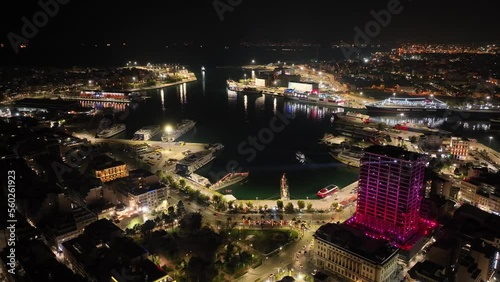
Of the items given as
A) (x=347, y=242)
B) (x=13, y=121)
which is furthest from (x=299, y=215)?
(x=13, y=121)

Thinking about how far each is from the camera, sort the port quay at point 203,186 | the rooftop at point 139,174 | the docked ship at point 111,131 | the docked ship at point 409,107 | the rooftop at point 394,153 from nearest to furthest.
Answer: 1. the rooftop at point 394,153
2. the port quay at point 203,186
3. the rooftop at point 139,174
4. the docked ship at point 111,131
5. the docked ship at point 409,107

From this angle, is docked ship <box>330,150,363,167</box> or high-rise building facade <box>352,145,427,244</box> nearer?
high-rise building facade <box>352,145,427,244</box>

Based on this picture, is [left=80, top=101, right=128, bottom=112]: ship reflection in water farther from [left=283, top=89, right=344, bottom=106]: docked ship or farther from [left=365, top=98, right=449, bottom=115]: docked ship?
[left=365, top=98, right=449, bottom=115]: docked ship

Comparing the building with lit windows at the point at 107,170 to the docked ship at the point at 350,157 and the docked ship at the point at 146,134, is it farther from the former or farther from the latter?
the docked ship at the point at 350,157

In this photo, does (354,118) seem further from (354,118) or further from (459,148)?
(459,148)

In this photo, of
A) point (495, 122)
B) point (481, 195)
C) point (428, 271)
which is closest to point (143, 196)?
point (428, 271)

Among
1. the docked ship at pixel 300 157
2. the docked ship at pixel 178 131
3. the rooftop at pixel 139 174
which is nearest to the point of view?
the rooftop at pixel 139 174

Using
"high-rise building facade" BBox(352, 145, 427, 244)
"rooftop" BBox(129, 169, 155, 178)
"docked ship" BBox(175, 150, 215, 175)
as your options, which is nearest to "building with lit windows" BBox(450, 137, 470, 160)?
"high-rise building facade" BBox(352, 145, 427, 244)

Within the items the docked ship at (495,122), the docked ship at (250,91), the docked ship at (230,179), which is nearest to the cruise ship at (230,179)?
the docked ship at (230,179)
